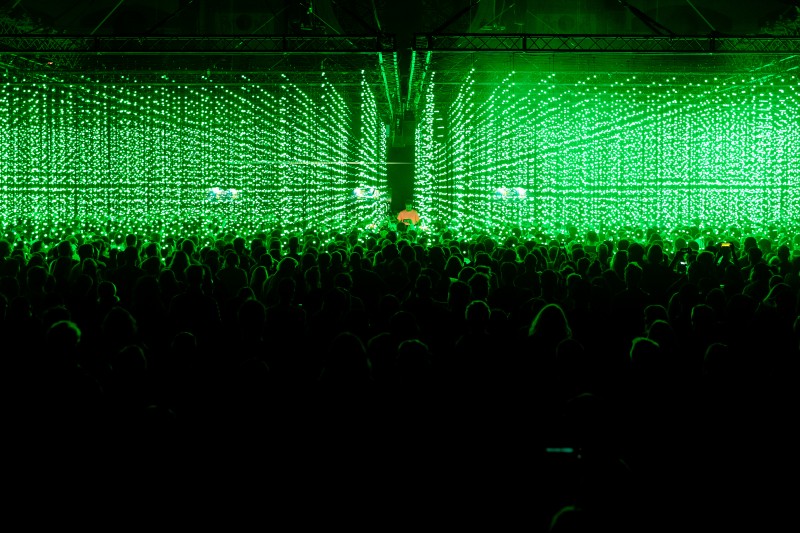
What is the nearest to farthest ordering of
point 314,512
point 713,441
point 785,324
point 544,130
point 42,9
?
point 314,512 < point 713,441 < point 785,324 < point 544,130 < point 42,9

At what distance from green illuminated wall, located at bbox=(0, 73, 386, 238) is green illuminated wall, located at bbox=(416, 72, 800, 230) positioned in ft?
14.1

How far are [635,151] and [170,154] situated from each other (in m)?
12.9

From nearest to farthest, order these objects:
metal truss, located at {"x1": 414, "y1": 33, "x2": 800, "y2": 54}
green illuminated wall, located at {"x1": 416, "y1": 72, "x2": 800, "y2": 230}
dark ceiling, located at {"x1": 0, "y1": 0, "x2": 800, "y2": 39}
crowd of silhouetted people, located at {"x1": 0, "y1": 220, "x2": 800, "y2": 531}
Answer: crowd of silhouetted people, located at {"x1": 0, "y1": 220, "x2": 800, "y2": 531}
metal truss, located at {"x1": 414, "y1": 33, "x2": 800, "y2": 54}
green illuminated wall, located at {"x1": 416, "y1": 72, "x2": 800, "y2": 230}
dark ceiling, located at {"x1": 0, "y1": 0, "x2": 800, "y2": 39}

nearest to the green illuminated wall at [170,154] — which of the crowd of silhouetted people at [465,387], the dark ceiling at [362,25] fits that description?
the dark ceiling at [362,25]

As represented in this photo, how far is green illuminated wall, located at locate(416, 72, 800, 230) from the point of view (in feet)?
70.5

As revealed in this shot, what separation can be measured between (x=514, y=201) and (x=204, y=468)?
63.2 ft

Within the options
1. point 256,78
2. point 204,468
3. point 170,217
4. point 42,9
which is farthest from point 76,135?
point 204,468

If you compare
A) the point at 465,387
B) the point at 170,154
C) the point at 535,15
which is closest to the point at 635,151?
the point at 535,15

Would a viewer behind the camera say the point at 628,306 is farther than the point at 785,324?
Yes

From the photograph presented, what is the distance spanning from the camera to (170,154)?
22.5 meters

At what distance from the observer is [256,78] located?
908 inches

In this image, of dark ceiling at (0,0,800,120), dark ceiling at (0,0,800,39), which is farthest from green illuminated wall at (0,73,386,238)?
dark ceiling at (0,0,800,39)

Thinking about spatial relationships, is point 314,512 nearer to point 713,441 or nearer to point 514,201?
point 713,441

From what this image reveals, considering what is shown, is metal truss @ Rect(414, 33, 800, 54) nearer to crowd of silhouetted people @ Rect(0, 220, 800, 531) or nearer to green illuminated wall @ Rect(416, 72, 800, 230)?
green illuminated wall @ Rect(416, 72, 800, 230)
